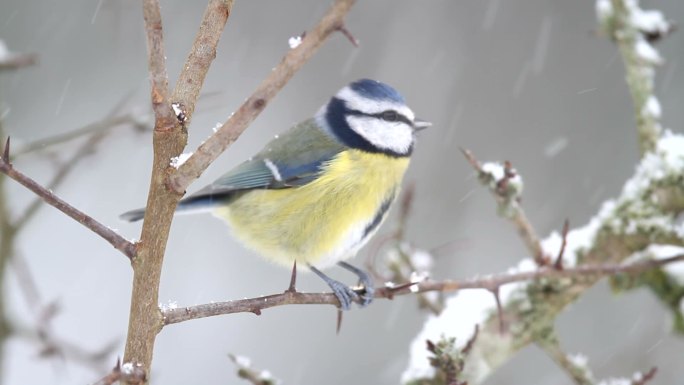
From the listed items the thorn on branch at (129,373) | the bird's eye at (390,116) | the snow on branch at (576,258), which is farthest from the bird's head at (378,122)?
the thorn on branch at (129,373)

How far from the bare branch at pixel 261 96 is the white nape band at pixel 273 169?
4.97 feet

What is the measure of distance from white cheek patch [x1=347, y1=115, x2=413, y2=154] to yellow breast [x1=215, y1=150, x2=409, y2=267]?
0.22 feet

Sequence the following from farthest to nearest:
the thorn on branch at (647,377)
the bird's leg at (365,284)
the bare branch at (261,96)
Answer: the bird's leg at (365,284), the thorn on branch at (647,377), the bare branch at (261,96)

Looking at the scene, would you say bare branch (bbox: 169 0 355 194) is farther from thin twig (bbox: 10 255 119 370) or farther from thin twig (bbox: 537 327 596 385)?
thin twig (bbox: 537 327 596 385)

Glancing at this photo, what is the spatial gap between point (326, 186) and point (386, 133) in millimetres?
353

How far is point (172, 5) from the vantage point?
6.70 m

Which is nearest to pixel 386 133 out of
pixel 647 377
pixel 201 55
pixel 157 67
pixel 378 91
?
pixel 378 91

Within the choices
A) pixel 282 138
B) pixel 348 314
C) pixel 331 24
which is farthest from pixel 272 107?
pixel 331 24

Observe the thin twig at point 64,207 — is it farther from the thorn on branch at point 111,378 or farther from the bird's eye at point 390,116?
the bird's eye at point 390,116

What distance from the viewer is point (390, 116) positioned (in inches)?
116

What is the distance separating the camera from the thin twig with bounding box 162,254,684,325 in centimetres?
144

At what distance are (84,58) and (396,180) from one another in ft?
14.1

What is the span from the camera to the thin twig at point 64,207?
1299mm

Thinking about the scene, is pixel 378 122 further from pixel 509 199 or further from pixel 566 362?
pixel 566 362
